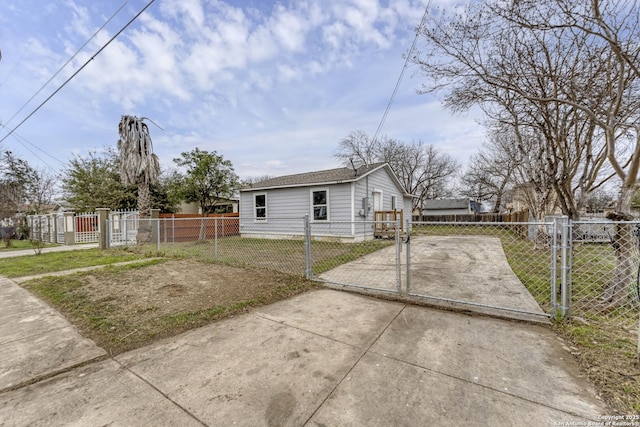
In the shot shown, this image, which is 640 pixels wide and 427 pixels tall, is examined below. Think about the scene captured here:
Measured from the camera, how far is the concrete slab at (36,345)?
2.33m

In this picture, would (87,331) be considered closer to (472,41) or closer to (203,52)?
(472,41)

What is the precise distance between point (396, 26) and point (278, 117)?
8.28 meters

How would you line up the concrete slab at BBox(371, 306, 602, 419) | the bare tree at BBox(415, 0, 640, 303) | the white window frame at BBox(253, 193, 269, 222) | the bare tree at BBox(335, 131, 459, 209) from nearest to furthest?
the concrete slab at BBox(371, 306, 602, 419), the bare tree at BBox(415, 0, 640, 303), the white window frame at BBox(253, 193, 269, 222), the bare tree at BBox(335, 131, 459, 209)

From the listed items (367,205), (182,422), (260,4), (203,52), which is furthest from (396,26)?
(182,422)

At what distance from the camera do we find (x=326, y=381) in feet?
6.85

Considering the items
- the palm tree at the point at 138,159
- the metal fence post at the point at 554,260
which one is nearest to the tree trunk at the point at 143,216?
the palm tree at the point at 138,159

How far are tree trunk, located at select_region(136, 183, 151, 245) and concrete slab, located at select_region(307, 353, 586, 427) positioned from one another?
1238 cm

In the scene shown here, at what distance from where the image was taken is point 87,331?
3.11 m

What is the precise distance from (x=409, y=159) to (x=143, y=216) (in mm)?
26248

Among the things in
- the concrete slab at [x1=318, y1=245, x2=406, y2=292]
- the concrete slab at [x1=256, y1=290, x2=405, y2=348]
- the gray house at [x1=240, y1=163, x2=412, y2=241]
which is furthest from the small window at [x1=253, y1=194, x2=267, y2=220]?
the concrete slab at [x1=256, y1=290, x2=405, y2=348]

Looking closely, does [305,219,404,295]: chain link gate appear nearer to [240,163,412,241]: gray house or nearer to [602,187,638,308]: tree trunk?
[240,163,412,241]: gray house

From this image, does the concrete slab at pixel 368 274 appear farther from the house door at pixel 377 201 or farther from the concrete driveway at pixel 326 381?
the house door at pixel 377 201

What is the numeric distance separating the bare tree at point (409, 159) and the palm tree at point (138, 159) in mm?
18174

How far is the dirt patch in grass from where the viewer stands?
3.17 m
